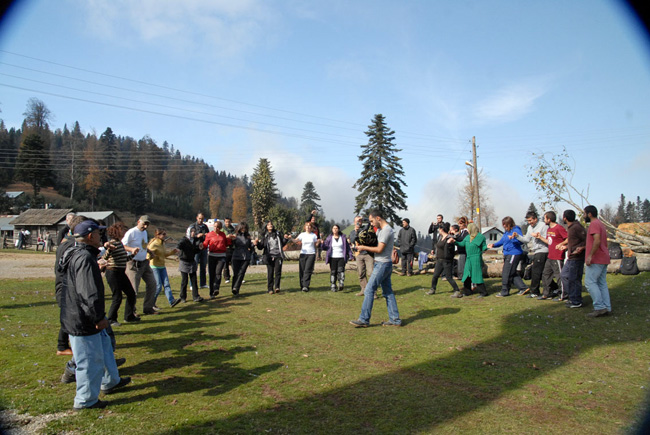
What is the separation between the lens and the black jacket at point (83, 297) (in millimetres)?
4215

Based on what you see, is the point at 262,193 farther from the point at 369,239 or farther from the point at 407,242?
the point at 369,239

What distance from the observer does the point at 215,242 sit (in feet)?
36.4

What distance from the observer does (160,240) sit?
943cm

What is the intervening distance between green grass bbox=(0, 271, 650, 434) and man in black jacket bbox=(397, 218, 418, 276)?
19.0ft

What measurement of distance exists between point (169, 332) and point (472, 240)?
25.1 feet

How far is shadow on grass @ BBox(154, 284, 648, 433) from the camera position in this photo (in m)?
3.85

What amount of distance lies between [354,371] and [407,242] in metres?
10.2

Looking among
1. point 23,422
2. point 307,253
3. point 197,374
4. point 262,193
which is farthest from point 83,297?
point 262,193

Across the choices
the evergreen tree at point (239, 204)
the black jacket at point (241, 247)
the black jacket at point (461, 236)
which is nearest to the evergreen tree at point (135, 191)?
the evergreen tree at point (239, 204)

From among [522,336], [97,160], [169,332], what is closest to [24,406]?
[169,332]

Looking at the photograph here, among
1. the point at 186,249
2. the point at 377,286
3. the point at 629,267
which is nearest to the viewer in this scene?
the point at 377,286

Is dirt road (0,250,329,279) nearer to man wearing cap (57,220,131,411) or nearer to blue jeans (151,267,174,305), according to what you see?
blue jeans (151,267,174,305)

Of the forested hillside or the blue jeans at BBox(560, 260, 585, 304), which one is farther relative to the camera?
the forested hillside

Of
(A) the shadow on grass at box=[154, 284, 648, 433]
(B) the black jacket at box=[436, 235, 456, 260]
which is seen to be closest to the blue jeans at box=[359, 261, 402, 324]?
(A) the shadow on grass at box=[154, 284, 648, 433]
